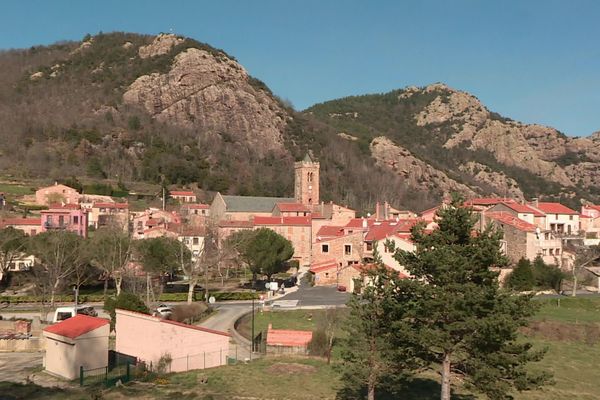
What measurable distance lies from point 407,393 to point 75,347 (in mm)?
15586

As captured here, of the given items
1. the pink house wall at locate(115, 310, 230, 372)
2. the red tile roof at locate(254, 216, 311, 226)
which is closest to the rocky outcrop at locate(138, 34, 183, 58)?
the red tile roof at locate(254, 216, 311, 226)

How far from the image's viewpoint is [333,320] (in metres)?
32.8

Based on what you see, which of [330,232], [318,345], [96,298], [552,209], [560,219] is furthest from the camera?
[552,209]

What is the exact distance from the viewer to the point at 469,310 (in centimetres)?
1600

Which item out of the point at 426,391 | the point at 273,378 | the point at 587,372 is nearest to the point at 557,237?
the point at 587,372

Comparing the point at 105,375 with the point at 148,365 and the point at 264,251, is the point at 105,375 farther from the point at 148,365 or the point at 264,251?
the point at 264,251

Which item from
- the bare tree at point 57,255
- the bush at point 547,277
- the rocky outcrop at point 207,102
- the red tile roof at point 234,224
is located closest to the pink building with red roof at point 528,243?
the bush at point 547,277

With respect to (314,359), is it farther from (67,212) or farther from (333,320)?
(67,212)

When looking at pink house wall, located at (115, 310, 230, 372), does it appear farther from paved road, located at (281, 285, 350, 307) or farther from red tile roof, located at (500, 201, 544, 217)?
red tile roof, located at (500, 201, 544, 217)

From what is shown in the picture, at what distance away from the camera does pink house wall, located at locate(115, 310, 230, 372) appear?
88.2ft

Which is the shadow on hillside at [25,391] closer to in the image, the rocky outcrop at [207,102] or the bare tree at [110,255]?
the bare tree at [110,255]

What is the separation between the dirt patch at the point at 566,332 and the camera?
38.4m

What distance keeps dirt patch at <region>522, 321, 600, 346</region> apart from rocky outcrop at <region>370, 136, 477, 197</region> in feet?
450

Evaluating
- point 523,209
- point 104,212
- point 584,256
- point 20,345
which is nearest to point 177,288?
point 20,345
